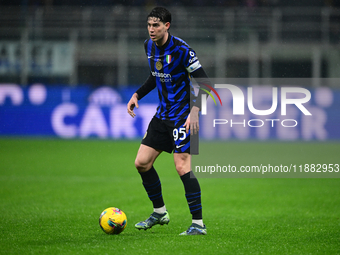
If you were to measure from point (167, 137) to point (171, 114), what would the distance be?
0.22m

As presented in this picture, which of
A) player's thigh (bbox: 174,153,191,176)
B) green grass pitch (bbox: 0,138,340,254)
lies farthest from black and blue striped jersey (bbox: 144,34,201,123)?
green grass pitch (bbox: 0,138,340,254)

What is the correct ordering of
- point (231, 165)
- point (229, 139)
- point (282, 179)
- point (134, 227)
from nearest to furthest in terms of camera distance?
point (134, 227) < point (282, 179) < point (231, 165) < point (229, 139)

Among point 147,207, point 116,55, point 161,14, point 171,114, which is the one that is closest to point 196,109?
point 171,114

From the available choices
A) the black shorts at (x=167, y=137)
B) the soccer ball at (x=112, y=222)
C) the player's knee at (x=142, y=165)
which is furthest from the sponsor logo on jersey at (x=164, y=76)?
the soccer ball at (x=112, y=222)

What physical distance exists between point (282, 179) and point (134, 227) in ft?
13.8

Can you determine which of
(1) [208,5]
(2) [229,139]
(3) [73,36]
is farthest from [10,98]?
(1) [208,5]

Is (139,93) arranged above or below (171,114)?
above

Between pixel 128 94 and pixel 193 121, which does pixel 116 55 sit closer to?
A: pixel 128 94

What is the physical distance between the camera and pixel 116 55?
47.9 feet

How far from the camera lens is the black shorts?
3.90 metres

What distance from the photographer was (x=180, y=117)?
3.97 meters

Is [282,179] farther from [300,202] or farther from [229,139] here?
[229,139]

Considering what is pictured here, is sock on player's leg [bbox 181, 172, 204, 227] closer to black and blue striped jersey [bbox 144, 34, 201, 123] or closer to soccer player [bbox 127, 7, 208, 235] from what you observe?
soccer player [bbox 127, 7, 208, 235]

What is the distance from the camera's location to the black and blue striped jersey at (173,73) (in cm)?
389
